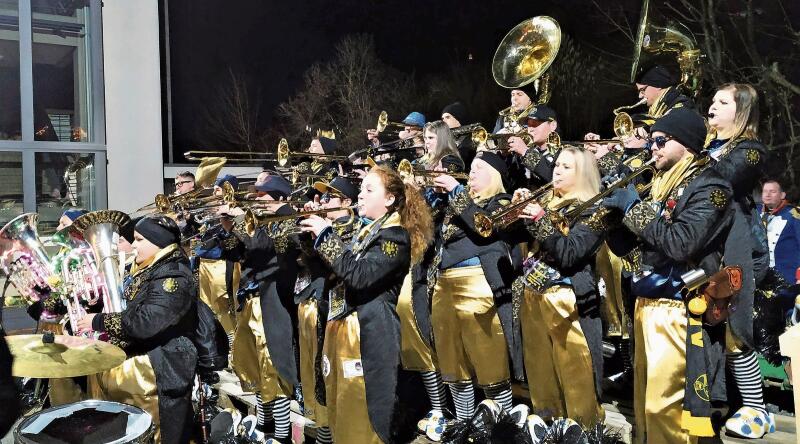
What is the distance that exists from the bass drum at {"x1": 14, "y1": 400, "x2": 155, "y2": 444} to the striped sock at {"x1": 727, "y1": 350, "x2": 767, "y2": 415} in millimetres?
3533

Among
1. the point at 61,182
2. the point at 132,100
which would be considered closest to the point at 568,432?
the point at 132,100

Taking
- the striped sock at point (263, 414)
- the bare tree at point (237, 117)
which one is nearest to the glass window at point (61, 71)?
the bare tree at point (237, 117)

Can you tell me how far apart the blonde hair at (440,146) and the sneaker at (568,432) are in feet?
8.24

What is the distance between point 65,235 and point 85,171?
26.3 ft

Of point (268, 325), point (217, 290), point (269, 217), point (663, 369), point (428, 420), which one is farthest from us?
point (217, 290)

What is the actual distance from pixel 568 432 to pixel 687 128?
202cm

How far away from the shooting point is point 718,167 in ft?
14.7

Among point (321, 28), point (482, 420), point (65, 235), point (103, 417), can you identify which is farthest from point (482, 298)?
point (321, 28)

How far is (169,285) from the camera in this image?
4.67 m

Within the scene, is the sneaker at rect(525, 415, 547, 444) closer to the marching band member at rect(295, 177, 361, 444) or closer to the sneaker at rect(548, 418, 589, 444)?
the sneaker at rect(548, 418, 589, 444)

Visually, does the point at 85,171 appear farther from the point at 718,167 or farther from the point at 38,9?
the point at 718,167

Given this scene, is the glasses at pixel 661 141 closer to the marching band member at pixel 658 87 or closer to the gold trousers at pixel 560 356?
the gold trousers at pixel 560 356

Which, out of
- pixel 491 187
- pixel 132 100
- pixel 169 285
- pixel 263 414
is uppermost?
pixel 132 100

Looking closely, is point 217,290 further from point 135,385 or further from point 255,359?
point 135,385
